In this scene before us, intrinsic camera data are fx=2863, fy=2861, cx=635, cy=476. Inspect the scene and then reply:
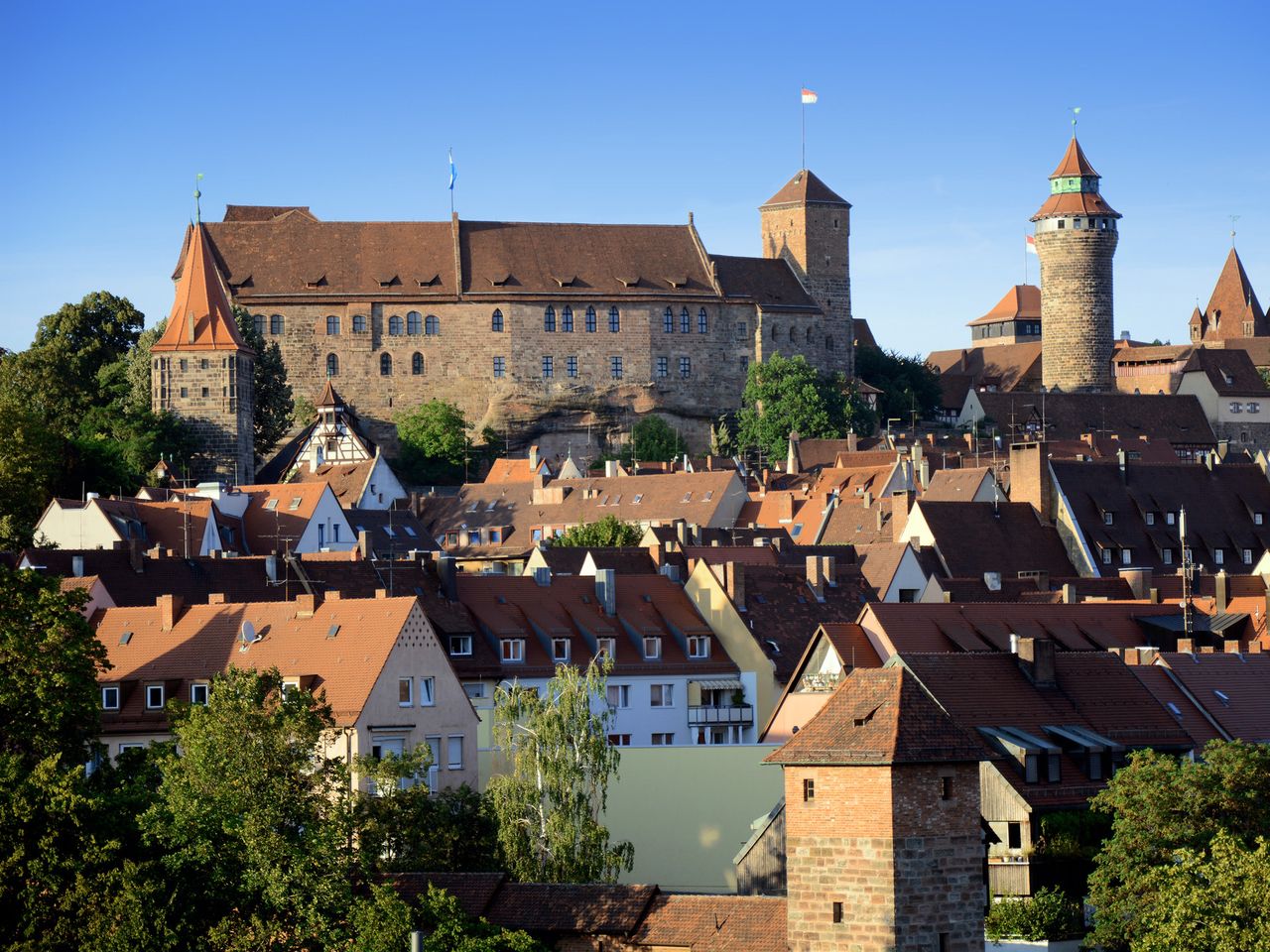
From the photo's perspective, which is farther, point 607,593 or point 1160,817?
point 607,593

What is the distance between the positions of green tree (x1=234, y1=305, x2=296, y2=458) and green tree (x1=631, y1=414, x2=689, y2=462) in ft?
46.7

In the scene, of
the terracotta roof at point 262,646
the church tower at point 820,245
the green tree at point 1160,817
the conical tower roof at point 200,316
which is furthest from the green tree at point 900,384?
the green tree at point 1160,817

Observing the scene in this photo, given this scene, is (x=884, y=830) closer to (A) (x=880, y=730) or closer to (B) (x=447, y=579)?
(A) (x=880, y=730)

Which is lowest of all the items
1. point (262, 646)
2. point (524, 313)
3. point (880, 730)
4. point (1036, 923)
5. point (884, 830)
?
point (1036, 923)

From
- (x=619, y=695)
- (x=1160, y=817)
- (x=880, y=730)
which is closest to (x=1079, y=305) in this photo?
(x=619, y=695)

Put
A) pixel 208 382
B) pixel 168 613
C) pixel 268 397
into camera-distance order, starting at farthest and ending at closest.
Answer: pixel 268 397 → pixel 208 382 → pixel 168 613

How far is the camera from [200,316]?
99.9 metres

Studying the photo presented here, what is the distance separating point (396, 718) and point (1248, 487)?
3802 cm

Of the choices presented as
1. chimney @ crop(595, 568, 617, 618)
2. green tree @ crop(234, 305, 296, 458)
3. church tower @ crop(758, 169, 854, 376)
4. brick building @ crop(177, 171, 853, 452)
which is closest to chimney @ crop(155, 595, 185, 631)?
chimney @ crop(595, 568, 617, 618)

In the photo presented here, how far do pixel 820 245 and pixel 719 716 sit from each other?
7103cm

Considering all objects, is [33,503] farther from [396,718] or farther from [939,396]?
[939,396]

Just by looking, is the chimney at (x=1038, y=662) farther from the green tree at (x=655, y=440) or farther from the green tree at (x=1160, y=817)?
the green tree at (x=655, y=440)

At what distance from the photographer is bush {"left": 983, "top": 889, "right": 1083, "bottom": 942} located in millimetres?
32500

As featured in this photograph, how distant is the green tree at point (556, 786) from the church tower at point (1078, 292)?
83.6 m
